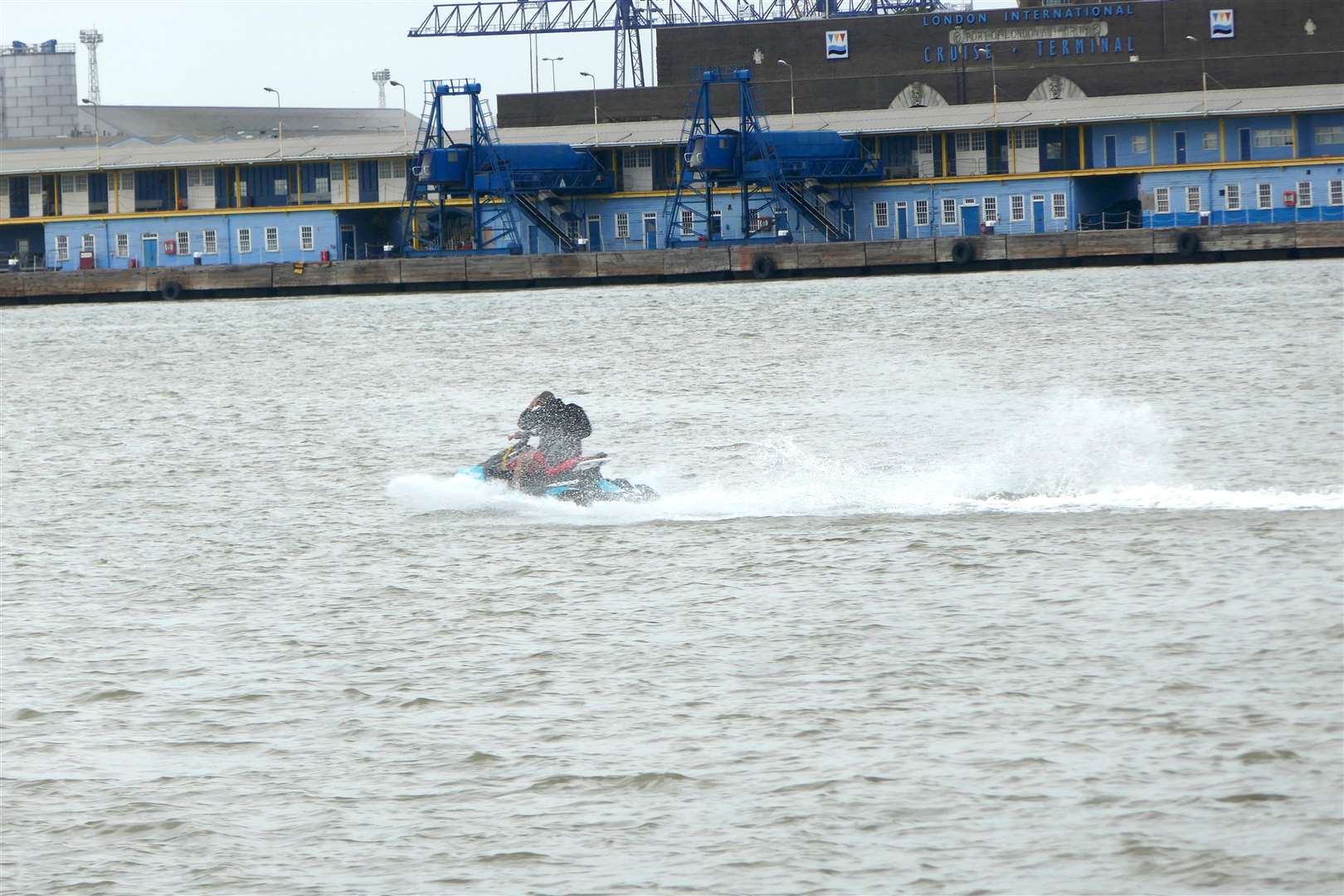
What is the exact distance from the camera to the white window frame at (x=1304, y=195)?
85.2 m

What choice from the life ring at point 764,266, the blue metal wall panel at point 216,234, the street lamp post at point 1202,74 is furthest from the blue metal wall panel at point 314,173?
the street lamp post at point 1202,74

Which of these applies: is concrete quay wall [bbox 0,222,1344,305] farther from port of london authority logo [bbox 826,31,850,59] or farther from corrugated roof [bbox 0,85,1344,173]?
port of london authority logo [bbox 826,31,850,59]

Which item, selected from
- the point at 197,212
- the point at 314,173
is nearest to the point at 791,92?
the point at 314,173

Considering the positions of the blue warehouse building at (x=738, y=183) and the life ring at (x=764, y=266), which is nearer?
the blue warehouse building at (x=738, y=183)

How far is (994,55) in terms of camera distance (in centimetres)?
9975

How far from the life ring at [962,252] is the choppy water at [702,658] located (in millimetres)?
47421

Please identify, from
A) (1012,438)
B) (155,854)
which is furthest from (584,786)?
(1012,438)

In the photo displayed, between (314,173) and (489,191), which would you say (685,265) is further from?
(314,173)

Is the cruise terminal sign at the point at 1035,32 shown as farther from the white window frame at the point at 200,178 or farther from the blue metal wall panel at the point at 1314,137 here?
the white window frame at the point at 200,178

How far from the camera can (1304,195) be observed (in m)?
85.3

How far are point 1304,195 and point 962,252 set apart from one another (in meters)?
14.9

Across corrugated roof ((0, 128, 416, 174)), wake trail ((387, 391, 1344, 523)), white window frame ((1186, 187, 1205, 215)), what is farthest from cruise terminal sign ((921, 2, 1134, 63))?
wake trail ((387, 391, 1344, 523))

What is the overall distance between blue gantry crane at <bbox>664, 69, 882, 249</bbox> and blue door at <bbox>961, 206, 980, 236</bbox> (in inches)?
167

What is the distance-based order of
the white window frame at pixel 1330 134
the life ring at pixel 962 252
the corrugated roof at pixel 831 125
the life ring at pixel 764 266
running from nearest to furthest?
the life ring at pixel 962 252 → the white window frame at pixel 1330 134 → the life ring at pixel 764 266 → the corrugated roof at pixel 831 125
